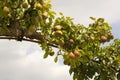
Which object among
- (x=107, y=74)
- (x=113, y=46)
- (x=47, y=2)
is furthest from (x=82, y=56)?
(x=113, y=46)

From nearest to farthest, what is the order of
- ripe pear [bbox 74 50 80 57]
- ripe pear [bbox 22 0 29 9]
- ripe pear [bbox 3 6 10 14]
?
ripe pear [bbox 3 6 10 14] < ripe pear [bbox 22 0 29 9] < ripe pear [bbox 74 50 80 57]

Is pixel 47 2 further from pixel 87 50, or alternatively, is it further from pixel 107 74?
pixel 107 74

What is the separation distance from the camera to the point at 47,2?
26.6 ft

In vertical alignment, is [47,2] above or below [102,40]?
above

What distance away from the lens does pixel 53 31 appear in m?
8.61

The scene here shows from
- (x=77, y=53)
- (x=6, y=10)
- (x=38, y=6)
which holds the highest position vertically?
(x=38, y=6)

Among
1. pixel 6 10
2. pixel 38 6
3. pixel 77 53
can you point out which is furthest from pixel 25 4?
pixel 77 53

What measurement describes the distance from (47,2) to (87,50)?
177 centimetres

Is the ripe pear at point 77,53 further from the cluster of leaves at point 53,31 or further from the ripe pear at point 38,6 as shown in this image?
the ripe pear at point 38,6

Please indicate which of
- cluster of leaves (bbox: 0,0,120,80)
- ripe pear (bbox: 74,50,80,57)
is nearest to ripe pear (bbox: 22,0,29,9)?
cluster of leaves (bbox: 0,0,120,80)

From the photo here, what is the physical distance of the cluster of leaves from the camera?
25.6 feet

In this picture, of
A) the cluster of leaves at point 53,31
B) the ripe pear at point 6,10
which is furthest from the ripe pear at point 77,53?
the ripe pear at point 6,10

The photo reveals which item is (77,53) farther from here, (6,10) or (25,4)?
(6,10)

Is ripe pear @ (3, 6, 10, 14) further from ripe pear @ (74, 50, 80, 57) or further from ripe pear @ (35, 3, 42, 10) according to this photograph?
ripe pear @ (74, 50, 80, 57)
